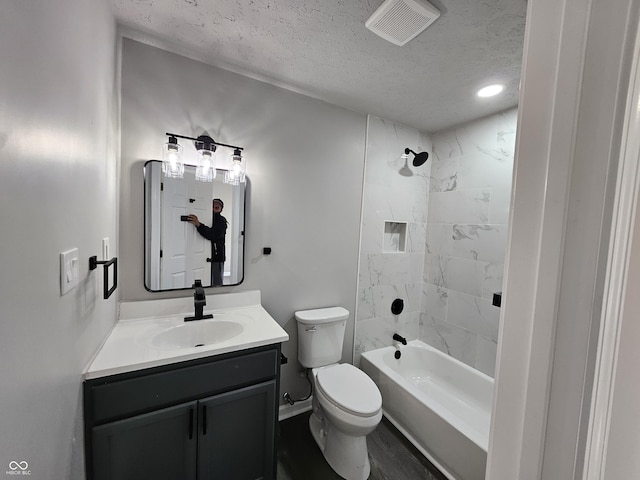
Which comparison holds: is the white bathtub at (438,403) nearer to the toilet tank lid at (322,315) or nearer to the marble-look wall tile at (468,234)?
the marble-look wall tile at (468,234)

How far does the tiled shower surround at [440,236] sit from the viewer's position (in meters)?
1.93

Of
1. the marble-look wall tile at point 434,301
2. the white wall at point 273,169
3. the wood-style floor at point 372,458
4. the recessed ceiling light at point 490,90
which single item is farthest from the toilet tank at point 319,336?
the recessed ceiling light at point 490,90

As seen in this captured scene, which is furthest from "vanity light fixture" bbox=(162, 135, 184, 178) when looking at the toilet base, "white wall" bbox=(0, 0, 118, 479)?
the toilet base

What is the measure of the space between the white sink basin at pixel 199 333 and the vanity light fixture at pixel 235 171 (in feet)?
2.76

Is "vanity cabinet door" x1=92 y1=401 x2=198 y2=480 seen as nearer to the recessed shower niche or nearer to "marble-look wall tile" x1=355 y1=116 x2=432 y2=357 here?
"marble-look wall tile" x1=355 y1=116 x2=432 y2=357

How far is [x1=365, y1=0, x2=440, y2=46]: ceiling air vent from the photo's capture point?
3.42 feet

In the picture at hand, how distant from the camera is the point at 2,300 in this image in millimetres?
472

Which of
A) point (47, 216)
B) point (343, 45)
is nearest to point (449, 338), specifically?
point (343, 45)

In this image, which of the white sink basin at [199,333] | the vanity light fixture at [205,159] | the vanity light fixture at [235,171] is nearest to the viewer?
the white sink basin at [199,333]

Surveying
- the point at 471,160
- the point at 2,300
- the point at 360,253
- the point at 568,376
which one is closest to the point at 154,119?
the point at 2,300

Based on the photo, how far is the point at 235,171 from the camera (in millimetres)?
1557

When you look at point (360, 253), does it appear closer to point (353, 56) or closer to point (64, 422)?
point (353, 56)

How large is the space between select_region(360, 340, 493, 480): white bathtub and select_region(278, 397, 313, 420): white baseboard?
21.1 inches
